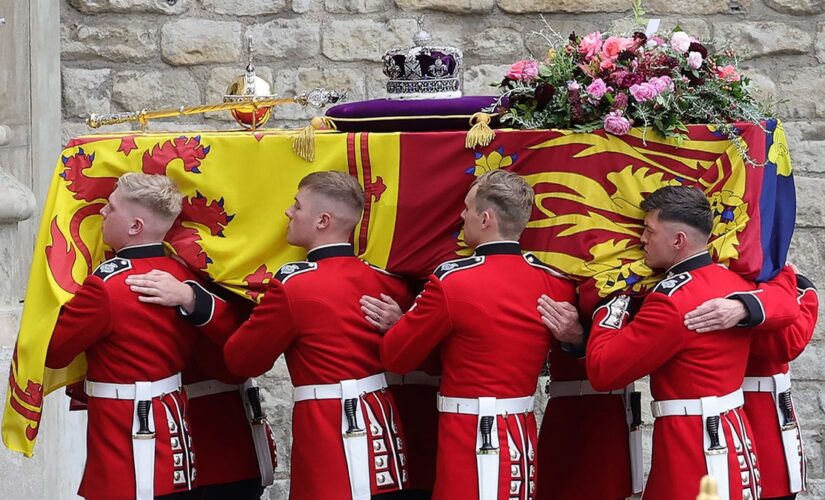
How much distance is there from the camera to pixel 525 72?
15.0 feet

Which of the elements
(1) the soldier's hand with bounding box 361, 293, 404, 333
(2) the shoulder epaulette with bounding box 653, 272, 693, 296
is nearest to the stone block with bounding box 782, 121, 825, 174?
(2) the shoulder epaulette with bounding box 653, 272, 693, 296

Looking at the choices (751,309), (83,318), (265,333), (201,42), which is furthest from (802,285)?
(201,42)

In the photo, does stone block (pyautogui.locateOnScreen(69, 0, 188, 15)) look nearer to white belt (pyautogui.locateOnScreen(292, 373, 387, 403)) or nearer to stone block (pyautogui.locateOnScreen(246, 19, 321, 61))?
stone block (pyautogui.locateOnScreen(246, 19, 321, 61))

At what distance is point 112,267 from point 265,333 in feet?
1.80

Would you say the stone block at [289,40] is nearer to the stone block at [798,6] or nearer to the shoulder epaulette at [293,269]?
the stone block at [798,6]

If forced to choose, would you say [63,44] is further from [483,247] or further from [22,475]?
[483,247]

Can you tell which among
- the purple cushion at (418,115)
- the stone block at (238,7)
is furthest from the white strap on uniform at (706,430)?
the stone block at (238,7)

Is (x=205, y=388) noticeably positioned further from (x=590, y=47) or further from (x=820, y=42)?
(x=820, y=42)

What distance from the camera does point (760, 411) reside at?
15.3 ft

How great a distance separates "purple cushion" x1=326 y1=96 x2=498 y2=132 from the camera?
4699 millimetres

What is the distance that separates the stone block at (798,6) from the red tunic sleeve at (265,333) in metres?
3.09

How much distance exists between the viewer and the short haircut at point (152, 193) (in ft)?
15.0

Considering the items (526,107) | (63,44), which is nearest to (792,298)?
(526,107)

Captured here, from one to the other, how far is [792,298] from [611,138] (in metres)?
0.75
